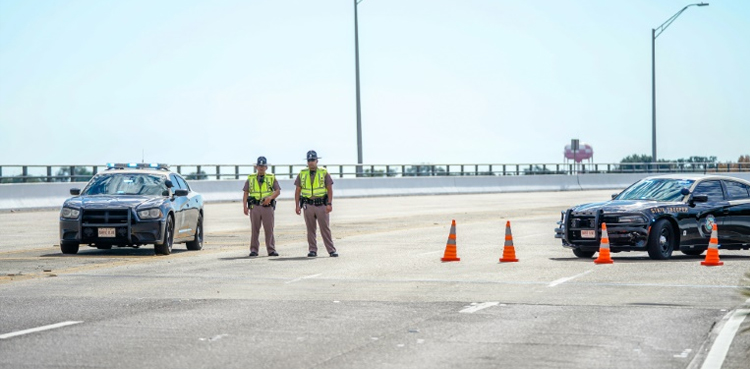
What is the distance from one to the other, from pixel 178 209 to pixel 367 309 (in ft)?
33.7

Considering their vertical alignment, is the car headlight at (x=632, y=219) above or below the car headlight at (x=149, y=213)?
below

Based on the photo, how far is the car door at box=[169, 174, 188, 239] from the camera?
938 inches

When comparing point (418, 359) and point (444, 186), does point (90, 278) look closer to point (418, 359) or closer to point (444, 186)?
point (418, 359)

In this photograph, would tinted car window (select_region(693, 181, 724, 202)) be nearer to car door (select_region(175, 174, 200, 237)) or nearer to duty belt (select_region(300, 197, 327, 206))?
duty belt (select_region(300, 197, 327, 206))

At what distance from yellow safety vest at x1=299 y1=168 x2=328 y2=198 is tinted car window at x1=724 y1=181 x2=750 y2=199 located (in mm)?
7162

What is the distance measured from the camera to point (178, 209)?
23953 millimetres

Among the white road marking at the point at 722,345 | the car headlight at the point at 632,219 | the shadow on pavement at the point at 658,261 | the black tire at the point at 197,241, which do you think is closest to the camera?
the white road marking at the point at 722,345

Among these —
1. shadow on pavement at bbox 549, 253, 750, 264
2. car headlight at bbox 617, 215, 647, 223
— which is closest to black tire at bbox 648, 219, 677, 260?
shadow on pavement at bbox 549, 253, 750, 264

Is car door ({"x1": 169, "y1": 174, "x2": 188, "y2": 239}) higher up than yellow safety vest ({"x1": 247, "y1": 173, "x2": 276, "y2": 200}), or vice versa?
yellow safety vest ({"x1": 247, "y1": 173, "x2": 276, "y2": 200})

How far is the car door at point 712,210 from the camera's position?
22547mm

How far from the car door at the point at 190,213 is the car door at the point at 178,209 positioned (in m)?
0.11

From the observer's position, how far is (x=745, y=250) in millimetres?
25594

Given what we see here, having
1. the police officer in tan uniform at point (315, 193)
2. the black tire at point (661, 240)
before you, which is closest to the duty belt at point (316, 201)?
the police officer in tan uniform at point (315, 193)

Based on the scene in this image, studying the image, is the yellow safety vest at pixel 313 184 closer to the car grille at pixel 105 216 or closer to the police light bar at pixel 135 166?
the car grille at pixel 105 216
